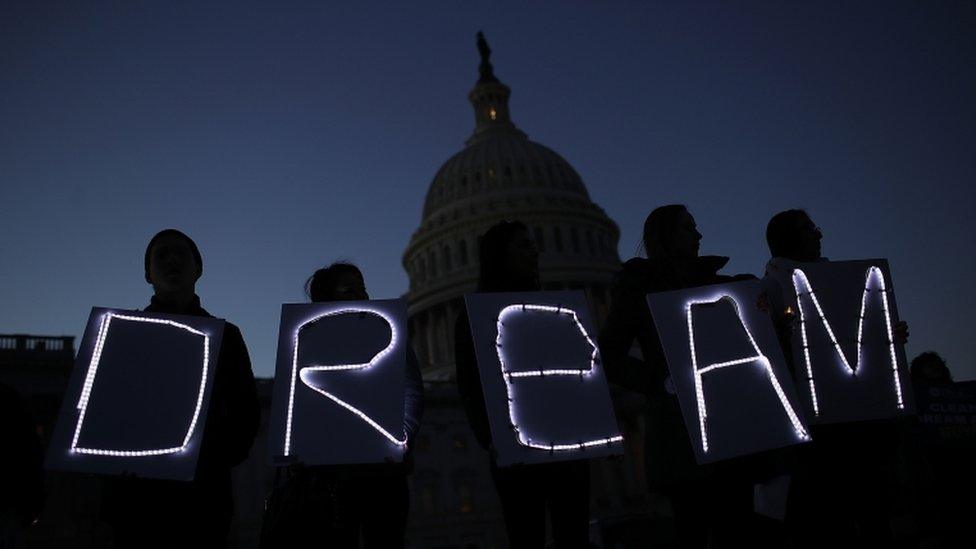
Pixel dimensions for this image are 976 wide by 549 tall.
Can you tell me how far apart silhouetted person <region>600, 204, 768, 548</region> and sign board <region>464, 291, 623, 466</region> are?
29cm

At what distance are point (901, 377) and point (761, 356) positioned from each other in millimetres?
1317

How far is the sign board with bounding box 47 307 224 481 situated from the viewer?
4637 mm

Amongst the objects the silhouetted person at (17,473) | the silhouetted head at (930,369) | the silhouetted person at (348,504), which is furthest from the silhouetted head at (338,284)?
the silhouetted head at (930,369)

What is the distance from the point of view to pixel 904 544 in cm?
1028

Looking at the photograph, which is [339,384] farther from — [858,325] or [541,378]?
[858,325]

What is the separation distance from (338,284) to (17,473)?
255 centimetres

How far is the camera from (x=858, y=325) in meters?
6.05

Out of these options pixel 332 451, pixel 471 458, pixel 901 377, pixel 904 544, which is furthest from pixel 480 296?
pixel 471 458

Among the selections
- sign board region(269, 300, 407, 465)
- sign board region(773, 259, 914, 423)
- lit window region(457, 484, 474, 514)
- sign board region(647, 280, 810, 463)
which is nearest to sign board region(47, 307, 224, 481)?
sign board region(269, 300, 407, 465)

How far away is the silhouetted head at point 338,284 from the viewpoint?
630cm

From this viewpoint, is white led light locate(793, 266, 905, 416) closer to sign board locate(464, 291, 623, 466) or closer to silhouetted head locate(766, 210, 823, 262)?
silhouetted head locate(766, 210, 823, 262)

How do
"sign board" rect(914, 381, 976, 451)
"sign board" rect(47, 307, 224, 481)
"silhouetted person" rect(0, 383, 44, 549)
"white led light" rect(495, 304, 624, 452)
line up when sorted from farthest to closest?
"sign board" rect(914, 381, 976, 451) → "white led light" rect(495, 304, 624, 452) → "sign board" rect(47, 307, 224, 481) → "silhouetted person" rect(0, 383, 44, 549)

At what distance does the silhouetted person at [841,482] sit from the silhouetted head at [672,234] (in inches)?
33.1

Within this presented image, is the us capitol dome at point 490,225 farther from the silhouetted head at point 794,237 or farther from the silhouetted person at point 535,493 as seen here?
the silhouetted person at point 535,493
